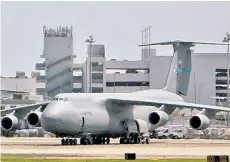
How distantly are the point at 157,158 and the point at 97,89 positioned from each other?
138 m

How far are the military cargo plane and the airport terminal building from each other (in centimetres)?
10494

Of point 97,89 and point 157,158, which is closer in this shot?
point 157,158

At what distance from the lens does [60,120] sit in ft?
211

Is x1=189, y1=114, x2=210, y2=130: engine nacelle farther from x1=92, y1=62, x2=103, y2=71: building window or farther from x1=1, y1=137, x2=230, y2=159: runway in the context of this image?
x1=92, y1=62, x2=103, y2=71: building window

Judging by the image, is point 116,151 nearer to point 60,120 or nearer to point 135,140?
point 60,120

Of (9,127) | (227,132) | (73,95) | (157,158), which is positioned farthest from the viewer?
(227,132)

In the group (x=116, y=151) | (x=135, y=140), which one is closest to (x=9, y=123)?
(x=135, y=140)

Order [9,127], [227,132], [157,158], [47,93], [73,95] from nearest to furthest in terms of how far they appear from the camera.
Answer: [157,158], [73,95], [9,127], [227,132], [47,93]

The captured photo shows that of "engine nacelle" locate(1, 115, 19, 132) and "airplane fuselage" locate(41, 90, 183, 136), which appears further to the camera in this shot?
"engine nacelle" locate(1, 115, 19, 132)

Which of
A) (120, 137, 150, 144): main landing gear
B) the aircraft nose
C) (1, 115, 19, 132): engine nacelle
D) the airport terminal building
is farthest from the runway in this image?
the airport terminal building

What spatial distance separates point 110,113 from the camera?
69.6m

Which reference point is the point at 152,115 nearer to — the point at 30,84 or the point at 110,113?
the point at 110,113

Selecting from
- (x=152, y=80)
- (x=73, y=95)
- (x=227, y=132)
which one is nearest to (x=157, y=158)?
(x=73, y=95)

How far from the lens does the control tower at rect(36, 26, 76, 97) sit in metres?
183
